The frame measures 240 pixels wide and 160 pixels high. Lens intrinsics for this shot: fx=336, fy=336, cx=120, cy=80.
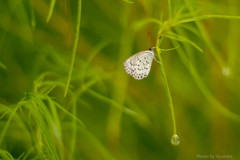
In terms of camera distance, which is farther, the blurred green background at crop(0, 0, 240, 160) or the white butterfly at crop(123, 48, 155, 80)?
the blurred green background at crop(0, 0, 240, 160)

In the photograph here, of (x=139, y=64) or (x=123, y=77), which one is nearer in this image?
(x=139, y=64)

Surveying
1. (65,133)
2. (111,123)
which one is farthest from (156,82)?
(65,133)

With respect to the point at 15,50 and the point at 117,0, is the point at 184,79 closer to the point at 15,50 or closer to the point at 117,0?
the point at 117,0

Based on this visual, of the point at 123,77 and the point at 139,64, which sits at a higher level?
the point at 123,77

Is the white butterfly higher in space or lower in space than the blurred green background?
lower
